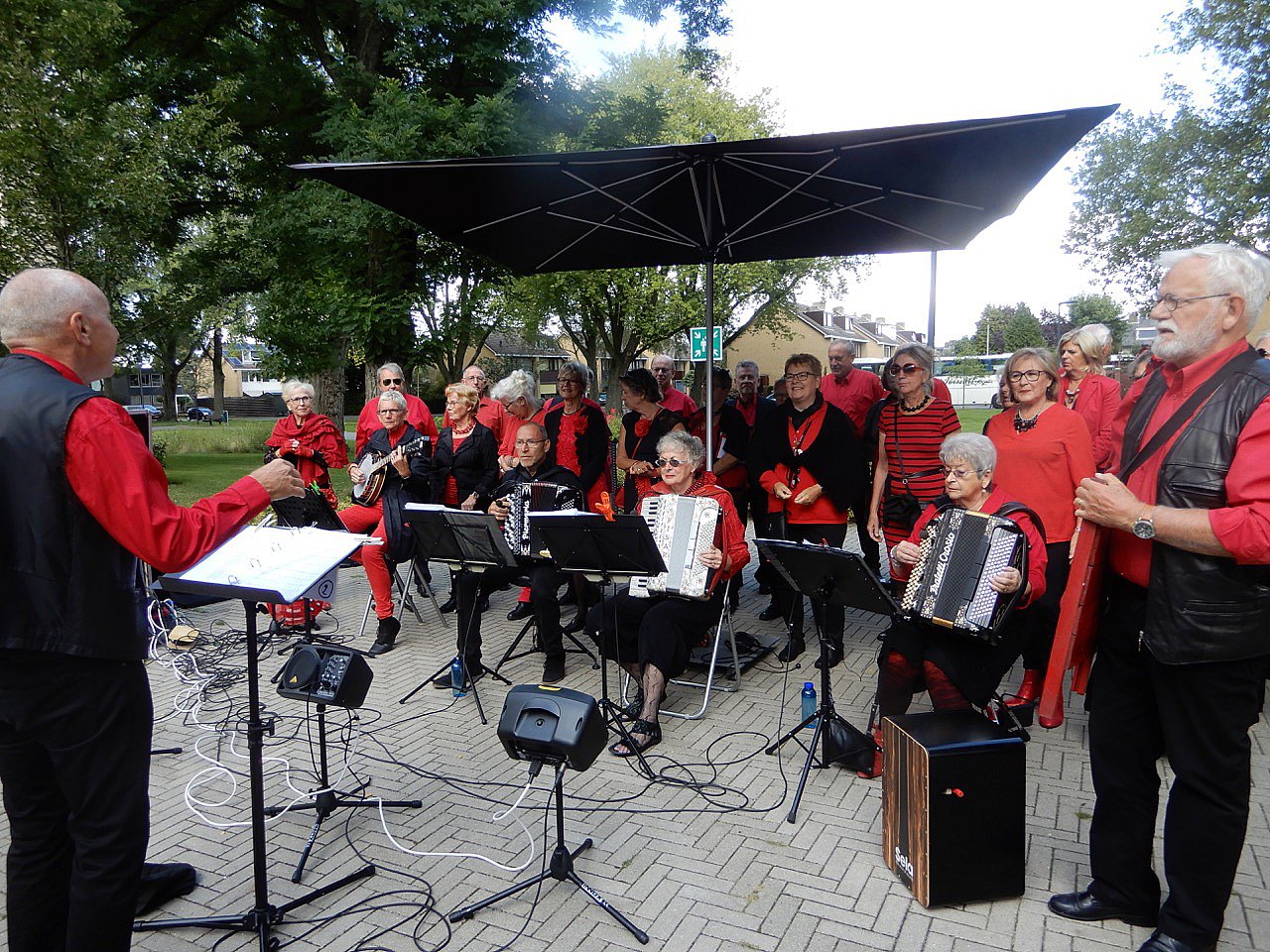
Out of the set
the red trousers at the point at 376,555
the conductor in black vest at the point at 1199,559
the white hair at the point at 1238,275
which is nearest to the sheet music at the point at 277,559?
the conductor in black vest at the point at 1199,559

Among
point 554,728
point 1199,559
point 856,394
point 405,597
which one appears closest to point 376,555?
point 405,597

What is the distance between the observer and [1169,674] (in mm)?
2689

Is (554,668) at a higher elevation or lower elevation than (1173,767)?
lower

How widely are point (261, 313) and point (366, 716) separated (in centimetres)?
918

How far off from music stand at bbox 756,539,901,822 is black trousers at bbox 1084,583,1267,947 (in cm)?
101

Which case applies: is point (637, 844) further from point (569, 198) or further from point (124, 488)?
point (569, 198)

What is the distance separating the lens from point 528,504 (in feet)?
19.7

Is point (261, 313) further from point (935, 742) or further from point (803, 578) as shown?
point (935, 742)

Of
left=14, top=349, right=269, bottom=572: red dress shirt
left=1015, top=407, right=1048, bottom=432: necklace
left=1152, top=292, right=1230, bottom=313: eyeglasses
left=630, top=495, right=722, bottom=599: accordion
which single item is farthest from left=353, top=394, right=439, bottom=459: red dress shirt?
left=1152, top=292, right=1230, bottom=313: eyeglasses

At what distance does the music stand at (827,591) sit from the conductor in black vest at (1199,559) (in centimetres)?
110

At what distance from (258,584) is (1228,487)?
10.2 feet

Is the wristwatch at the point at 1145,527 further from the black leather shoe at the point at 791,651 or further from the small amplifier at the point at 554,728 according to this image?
the black leather shoe at the point at 791,651

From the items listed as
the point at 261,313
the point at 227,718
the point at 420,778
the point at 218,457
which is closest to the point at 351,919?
the point at 420,778

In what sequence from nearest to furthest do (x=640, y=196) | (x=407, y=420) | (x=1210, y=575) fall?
(x=1210, y=575) < (x=640, y=196) < (x=407, y=420)
